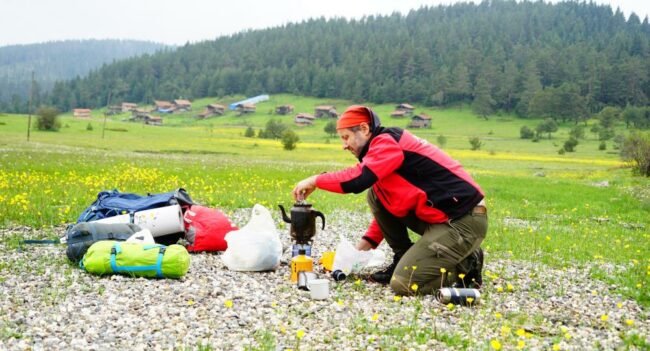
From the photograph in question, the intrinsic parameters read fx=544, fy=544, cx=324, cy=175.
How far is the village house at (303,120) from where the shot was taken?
157887 mm

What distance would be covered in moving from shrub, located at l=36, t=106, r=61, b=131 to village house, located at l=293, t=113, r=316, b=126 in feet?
255

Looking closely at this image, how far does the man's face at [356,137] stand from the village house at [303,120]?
149m

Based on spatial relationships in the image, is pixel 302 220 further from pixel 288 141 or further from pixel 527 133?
pixel 527 133

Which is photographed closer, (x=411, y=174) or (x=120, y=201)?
(x=411, y=174)

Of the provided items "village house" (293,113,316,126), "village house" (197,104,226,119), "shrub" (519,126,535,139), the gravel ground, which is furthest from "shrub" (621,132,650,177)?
"village house" (197,104,226,119)

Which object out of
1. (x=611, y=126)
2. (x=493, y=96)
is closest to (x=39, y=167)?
(x=611, y=126)

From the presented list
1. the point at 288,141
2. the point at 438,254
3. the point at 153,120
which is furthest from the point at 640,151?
the point at 153,120

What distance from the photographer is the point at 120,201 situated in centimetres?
1094

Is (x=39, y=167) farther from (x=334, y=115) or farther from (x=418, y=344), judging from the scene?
(x=334, y=115)

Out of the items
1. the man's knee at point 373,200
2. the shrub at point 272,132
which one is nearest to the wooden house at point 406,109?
the shrub at point 272,132

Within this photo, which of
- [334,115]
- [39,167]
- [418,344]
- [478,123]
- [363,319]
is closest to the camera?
[418,344]

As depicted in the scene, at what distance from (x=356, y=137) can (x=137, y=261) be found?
3859 millimetres

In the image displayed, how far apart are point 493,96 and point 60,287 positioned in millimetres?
177552

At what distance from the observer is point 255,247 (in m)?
9.28
